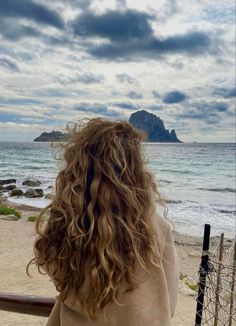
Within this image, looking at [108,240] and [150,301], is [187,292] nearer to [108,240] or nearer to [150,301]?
[150,301]

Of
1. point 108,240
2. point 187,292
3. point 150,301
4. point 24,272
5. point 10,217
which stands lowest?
point 10,217

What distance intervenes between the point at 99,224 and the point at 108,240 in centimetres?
6

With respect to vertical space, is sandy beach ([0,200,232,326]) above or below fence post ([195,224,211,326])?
below

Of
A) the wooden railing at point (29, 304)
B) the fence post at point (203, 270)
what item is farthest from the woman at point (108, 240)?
the fence post at point (203, 270)

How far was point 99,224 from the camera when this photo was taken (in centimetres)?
156

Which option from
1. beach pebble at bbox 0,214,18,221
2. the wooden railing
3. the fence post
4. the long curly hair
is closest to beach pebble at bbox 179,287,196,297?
the fence post

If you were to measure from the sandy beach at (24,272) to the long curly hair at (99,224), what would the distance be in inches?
179

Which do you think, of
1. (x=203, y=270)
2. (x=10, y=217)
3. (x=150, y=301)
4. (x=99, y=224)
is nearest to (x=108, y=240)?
(x=99, y=224)

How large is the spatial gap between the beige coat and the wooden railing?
200 mm

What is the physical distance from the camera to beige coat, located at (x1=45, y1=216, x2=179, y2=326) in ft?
5.32

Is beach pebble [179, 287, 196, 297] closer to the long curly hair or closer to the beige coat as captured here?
the beige coat

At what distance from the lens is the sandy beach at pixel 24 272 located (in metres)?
6.39

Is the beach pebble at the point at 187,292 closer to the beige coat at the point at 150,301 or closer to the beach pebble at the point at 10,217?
the beige coat at the point at 150,301

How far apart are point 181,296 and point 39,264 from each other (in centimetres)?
654
